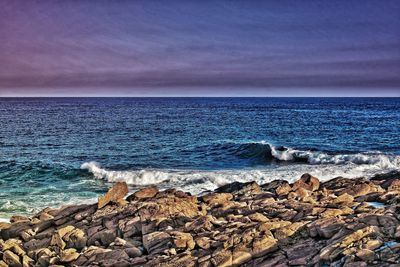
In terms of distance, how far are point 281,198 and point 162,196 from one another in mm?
6066

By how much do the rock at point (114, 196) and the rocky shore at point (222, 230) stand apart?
6 cm

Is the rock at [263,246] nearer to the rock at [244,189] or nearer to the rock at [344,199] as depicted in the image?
the rock at [344,199]

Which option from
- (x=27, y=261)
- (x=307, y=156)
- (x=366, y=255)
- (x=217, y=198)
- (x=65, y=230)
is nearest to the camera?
(x=366, y=255)

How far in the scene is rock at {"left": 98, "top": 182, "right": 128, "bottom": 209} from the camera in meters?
21.1

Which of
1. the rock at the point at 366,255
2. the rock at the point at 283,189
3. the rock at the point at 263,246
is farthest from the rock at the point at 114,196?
the rock at the point at 366,255

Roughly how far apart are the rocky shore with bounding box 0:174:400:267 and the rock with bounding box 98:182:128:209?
58 mm

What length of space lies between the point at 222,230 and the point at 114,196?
24.6 feet

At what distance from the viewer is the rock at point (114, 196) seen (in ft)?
69.2

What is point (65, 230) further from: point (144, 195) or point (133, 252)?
point (144, 195)

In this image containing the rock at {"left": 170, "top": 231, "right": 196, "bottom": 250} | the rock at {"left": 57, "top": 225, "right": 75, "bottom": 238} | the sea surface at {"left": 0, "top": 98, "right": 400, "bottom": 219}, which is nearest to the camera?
the rock at {"left": 170, "top": 231, "right": 196, "bottom": 250}

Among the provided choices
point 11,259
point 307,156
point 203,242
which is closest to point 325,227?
point 203,242

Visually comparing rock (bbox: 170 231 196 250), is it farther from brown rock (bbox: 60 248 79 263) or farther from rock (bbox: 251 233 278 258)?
brown rock (bbox: 60 248 79 263)

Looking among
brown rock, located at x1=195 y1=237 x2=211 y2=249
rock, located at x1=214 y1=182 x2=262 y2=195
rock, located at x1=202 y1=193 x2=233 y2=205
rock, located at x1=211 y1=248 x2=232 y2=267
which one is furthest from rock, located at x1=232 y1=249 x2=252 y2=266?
rock, located at x1=214 y1=182 x2=262 y2=195

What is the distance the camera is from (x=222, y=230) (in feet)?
55.3
